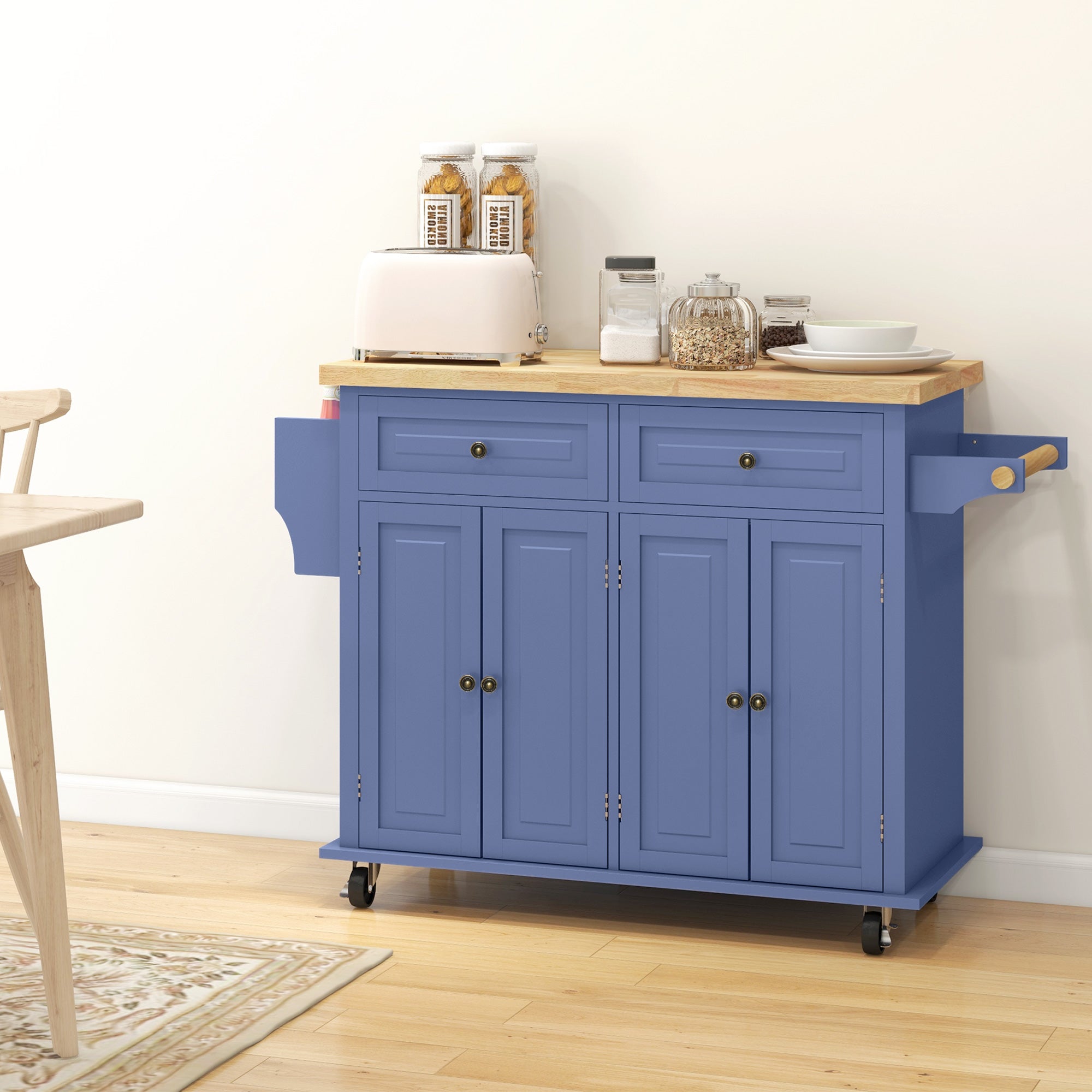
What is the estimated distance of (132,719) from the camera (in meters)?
3.76

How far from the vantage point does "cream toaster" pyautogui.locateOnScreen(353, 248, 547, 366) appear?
302cm

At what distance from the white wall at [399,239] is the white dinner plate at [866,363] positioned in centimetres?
29

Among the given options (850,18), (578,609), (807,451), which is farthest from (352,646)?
(850,18)

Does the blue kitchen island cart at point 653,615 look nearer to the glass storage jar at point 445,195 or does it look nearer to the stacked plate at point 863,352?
the stacked plate at point 863,352

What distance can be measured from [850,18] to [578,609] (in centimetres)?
117

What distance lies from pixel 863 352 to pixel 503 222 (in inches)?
29.4

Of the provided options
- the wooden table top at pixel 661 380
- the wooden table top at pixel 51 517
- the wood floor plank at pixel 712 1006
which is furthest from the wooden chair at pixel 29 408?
the wood floor plank at pixel 712 1006

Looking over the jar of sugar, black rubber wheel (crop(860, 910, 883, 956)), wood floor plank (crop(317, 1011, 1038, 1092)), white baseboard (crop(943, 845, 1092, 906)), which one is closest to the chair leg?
wood floor plank (crop(317, 1011, 1038, 1092))

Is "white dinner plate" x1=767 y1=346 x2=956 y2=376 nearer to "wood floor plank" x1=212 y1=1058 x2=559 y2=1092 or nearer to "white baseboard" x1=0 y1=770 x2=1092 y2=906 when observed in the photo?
"wood floor plank" x1=212 y1=1058 x2=559 y2=1092

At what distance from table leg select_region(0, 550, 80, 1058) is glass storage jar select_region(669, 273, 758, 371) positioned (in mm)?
1168

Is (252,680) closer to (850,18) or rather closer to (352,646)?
(352,646)

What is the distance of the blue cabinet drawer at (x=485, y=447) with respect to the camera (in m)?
2.95

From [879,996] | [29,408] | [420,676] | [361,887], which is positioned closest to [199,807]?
[361,887]

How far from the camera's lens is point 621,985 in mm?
2797
